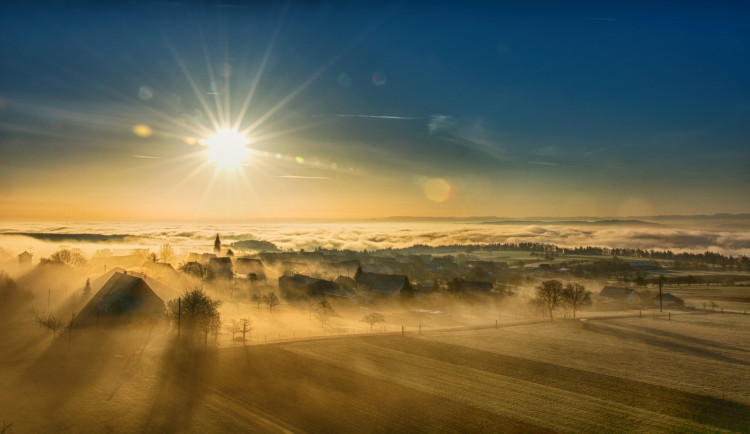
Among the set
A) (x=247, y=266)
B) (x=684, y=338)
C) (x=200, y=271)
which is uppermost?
(x=247, y=266)

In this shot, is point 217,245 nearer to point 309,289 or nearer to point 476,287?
point 309,289

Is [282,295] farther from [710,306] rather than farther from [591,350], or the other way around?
[710,306]

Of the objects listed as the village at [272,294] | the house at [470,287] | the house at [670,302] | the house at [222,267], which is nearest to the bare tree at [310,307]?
the village at [272,294]

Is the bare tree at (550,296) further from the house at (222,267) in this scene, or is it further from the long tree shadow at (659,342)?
the house at (222,267)

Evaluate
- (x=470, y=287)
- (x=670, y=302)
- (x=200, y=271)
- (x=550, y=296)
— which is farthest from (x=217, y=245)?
(x=670, y=302)

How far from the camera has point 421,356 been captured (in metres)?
41.4

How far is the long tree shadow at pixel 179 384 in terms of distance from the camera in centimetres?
2522

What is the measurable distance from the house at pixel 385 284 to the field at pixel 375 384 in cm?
3162

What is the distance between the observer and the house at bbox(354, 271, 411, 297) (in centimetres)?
8164

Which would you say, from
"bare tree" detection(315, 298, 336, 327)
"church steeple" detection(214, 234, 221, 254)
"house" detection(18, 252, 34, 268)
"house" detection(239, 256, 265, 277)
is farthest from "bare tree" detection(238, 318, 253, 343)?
"church steeple" detection(214, 234, 221, 254)

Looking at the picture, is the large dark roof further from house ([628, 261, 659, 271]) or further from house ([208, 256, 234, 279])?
house ([628, 261, 659, 271])

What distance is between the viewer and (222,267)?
10319 cm

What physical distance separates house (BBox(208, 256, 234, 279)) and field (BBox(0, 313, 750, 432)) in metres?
50.2

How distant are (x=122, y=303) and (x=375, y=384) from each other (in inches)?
1361
